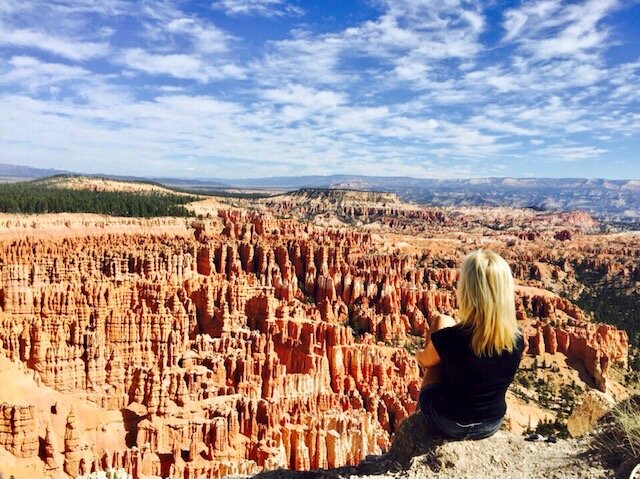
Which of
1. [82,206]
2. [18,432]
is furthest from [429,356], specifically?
[82,206]

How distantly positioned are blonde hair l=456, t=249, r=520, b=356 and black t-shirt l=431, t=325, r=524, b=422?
10 cm

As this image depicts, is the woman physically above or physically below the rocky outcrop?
above

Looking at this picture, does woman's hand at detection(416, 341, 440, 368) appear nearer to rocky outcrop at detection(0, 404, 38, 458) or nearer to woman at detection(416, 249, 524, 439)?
woman at detection(416, 249, 524, 439)

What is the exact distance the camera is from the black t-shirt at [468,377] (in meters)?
4.59

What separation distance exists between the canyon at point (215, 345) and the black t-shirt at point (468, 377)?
5358 millimetres

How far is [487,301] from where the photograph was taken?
14.4 feet

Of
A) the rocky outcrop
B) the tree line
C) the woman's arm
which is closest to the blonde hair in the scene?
the woman's arm

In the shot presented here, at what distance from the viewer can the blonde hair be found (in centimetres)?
438

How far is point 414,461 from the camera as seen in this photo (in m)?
5.38

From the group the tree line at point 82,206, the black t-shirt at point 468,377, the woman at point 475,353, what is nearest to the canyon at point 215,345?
the tree line at point 82,206

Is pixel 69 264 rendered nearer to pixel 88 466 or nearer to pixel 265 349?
pixel 265 349

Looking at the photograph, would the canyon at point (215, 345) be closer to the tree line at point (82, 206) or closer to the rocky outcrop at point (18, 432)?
the rocky outcrop at point (18, 432)

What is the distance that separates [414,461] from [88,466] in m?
17.0

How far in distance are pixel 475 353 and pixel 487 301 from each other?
488mm
